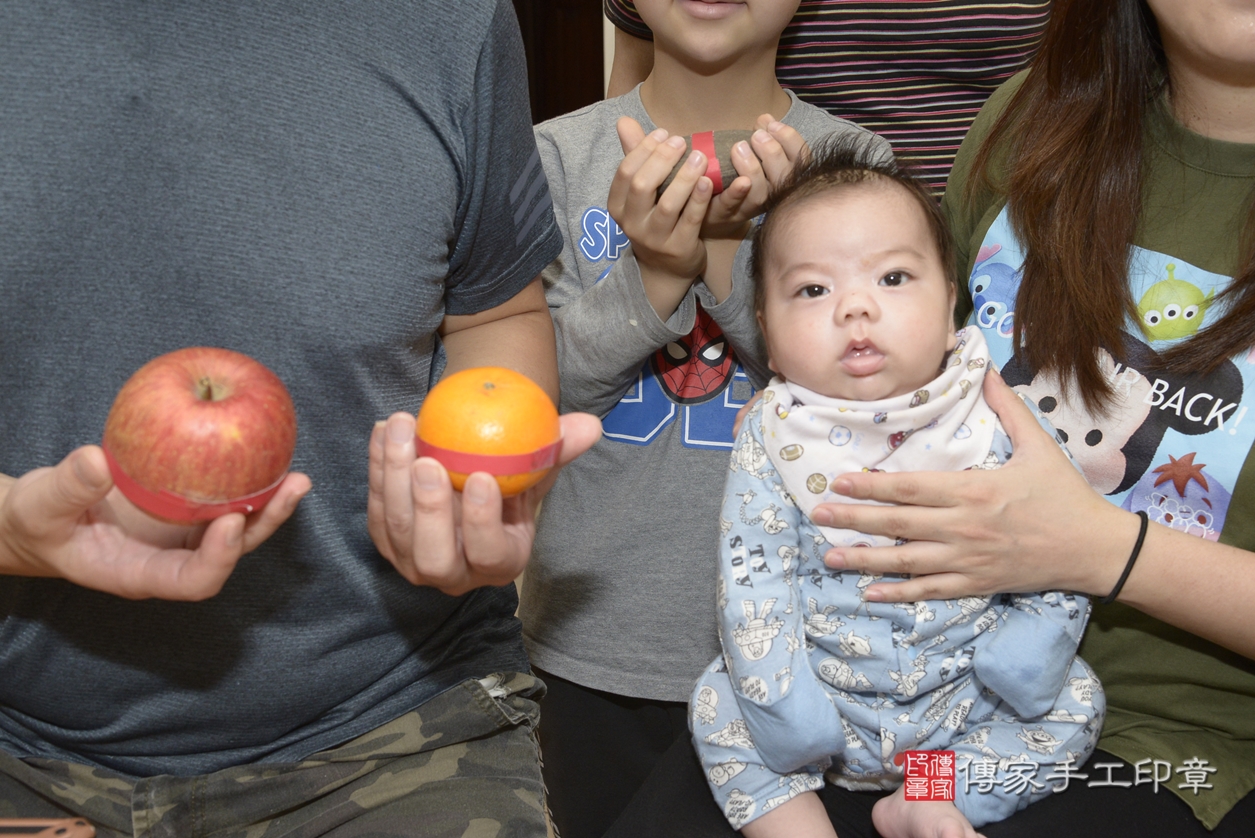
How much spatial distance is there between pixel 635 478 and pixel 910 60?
0.85 m

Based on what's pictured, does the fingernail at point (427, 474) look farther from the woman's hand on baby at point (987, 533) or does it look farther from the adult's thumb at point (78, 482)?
the woman's hand on baby at point (987, 533)

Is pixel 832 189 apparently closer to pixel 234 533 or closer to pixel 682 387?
pixel 682 387

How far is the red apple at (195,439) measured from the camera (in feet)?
2.83

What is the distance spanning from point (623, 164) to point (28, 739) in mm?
984

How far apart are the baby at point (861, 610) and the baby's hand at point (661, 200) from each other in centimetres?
13

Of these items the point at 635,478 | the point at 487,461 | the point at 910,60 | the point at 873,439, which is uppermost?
the point at 910,60

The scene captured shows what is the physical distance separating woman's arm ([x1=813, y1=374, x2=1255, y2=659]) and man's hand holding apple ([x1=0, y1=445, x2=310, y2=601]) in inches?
26.0

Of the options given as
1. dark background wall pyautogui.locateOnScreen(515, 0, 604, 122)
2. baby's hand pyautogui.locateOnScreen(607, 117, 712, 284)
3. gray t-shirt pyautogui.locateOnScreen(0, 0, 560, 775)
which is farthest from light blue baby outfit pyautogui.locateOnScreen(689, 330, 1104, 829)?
dark background wall pyautogui.locateOnScreen(515, 0, 604, 122)

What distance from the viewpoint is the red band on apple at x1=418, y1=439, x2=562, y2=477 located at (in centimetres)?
96

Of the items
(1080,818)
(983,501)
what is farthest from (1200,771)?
(983,501)

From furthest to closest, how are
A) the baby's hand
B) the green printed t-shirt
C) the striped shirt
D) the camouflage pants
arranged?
the striped shirt
the baby's hand
the green printed t-shirt
the camouflage pants

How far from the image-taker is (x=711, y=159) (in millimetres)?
1348

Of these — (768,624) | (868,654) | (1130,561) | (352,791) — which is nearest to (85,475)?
(352,791)

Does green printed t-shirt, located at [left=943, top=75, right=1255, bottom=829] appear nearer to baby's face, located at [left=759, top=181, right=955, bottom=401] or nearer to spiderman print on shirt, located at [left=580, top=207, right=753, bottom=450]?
baby's face, located at [left=759, top=181, right=955, bottom=401]
